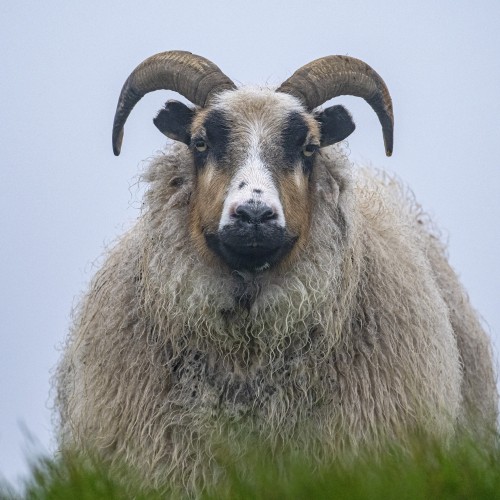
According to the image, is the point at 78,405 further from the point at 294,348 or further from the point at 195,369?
the point at 294,348

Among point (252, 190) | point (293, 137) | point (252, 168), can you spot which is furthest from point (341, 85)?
point (252, 190)

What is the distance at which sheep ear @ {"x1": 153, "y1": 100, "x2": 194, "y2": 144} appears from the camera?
7996 mm

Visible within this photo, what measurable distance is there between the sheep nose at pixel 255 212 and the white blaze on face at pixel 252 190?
0.02 m

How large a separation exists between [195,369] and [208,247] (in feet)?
2.69

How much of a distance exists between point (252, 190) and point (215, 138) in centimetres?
76

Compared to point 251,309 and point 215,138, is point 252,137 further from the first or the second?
point 251,309

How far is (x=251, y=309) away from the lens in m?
7.55

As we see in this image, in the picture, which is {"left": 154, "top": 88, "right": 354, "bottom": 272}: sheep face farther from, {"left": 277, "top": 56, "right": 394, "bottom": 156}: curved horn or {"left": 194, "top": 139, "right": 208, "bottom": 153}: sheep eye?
{"left": 277, "top": 56, "right": 394, "bottom": 156}: curved horn

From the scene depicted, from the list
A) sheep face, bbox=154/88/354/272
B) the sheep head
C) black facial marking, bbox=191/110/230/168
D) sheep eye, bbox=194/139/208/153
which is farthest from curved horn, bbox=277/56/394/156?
sheep eye, bbox=194/139/208/153

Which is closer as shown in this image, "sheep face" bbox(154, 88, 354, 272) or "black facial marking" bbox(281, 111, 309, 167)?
"sheep face" bbox(154, 88, 354, 272)

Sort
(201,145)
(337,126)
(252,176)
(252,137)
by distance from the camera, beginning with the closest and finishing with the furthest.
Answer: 1. (252,176)
2. (252,137)
3. (201,145)
4. (337,126)

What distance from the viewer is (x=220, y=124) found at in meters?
7.66

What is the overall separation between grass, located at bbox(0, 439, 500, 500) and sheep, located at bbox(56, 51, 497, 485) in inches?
100

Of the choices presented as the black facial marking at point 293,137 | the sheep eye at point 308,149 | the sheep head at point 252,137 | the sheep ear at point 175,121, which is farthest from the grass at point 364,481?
the sheep ear at point 175,121
